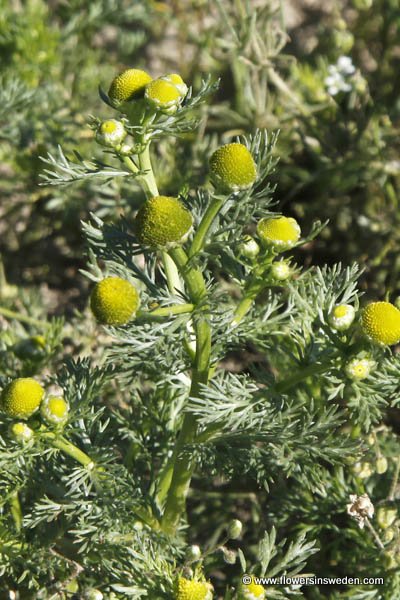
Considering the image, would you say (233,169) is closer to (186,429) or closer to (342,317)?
(342,317)

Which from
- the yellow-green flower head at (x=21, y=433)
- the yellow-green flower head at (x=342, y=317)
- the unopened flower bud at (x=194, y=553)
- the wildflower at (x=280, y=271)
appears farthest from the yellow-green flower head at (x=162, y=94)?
the unopened flower bud at (x=194, y=553)

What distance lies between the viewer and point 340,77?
3047 millimetres

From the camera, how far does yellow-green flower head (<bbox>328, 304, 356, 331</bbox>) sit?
1.57 m

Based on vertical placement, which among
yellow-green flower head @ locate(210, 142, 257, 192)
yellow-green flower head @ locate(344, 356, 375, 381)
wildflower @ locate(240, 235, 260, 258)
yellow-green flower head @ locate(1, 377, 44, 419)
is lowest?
→ yellow-green flower head @ locate(1, 377, 44, 419)

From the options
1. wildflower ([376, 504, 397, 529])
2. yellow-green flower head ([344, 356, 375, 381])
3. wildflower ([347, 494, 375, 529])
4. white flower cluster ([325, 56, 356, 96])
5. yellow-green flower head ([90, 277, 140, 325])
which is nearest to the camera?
yellow-green flower head ([90, 277, 140, 325])

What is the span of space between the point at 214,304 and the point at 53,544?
0.86 m

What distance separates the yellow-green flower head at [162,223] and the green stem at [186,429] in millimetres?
64

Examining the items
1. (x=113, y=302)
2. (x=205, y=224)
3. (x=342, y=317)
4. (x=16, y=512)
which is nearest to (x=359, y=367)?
(x=342, y=317)

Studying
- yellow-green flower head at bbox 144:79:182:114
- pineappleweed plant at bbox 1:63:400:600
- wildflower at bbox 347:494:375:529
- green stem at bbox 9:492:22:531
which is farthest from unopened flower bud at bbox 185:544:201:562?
yellow-green flower head at bbox 144:79:182:114

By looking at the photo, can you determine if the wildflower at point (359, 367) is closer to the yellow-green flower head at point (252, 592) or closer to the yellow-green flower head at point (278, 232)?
the yellow-green flower head at point (278, 232)

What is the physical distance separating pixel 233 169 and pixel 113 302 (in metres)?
0.36

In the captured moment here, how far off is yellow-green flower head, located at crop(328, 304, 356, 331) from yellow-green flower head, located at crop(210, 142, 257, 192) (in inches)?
14.0

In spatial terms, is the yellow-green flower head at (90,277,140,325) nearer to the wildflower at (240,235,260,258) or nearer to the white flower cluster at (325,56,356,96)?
the wildflower at (240,235,260,258)

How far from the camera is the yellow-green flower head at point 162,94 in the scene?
1435 millimetres
